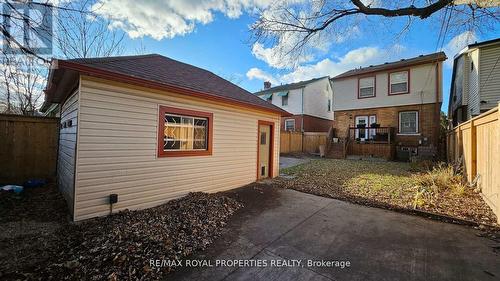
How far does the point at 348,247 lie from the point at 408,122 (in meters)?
14.6

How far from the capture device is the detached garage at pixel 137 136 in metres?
3.97

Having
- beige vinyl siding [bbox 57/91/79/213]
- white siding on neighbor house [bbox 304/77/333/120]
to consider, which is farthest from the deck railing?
beige vinyl siding [bbox 57/91/79/213]

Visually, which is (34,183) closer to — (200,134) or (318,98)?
(200,134)

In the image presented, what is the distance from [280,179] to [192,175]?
3.86 m

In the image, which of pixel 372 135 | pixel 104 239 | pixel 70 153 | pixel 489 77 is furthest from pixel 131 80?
pixel 372 135

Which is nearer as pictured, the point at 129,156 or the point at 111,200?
the point at 111,200

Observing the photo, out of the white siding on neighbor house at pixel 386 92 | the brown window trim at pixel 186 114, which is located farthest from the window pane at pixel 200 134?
→ the white siding on neighbor house at pixel 386 92

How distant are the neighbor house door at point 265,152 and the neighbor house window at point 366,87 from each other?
11174 millimetres

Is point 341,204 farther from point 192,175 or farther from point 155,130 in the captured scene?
point 155,130

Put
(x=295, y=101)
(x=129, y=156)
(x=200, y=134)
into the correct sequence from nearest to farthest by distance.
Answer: (x=129, y=156)
(x=200, y=134)
(x=295, y=101)

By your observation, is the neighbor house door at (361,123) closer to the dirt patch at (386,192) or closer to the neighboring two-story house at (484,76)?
the neighboring two-story house at (484,76)

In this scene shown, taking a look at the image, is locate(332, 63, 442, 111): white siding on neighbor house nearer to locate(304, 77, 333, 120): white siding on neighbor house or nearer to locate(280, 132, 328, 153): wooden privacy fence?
locate(280, 132, 328, 153): wooden privacy fence

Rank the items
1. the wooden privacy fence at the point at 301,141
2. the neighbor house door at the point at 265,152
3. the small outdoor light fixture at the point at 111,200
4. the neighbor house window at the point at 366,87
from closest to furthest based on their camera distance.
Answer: the small outdoor light fixture at the point at 111,200, the neighbor house door at the point at 265,152, the neighbor house window at the point at 366,87, the wooden privacy fence at the point at 301,141

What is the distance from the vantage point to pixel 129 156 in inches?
178
